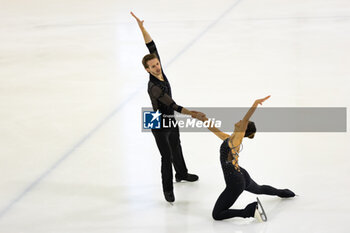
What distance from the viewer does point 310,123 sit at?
5.61m

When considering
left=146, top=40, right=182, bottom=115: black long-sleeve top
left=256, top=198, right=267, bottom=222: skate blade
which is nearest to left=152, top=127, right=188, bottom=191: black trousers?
left=146, top=40, right=182, bottom=115: black long-sleeve top

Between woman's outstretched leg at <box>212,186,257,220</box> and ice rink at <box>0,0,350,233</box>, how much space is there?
0.07 m

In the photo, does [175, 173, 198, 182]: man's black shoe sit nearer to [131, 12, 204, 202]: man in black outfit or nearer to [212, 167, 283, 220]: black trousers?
[131, 12, 204, 202]: man in black outfit

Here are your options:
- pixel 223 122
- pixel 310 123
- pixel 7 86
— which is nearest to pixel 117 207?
pixel 223 122

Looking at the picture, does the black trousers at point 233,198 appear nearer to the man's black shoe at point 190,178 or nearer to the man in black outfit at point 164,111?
the man in black outfit at point 164,111

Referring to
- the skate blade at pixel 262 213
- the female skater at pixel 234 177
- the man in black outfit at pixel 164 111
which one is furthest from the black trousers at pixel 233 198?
the man in black outfit at pixel 164 111

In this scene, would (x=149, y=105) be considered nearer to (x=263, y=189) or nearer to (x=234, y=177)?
(x=263, y=189)

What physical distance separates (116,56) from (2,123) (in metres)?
2.92

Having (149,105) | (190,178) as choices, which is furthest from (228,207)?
(149,105)

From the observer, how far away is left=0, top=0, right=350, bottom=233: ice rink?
409cm

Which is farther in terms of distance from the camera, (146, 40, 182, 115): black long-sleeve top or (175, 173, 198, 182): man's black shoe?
(175, 173, 198, 182): man's black shoe

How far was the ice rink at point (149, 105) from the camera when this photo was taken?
4.09 m

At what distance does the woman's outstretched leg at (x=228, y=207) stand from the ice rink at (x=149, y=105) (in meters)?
0.07

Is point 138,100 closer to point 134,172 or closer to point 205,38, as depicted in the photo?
point 134,172
